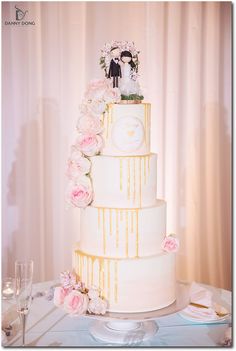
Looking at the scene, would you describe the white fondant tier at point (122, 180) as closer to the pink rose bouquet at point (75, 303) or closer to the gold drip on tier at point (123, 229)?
the gold drip on tier at point (123, 229)

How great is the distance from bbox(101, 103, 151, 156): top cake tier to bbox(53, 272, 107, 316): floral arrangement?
0.59m

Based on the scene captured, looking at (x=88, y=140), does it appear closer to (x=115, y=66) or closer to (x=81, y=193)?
(x=81, y=193)

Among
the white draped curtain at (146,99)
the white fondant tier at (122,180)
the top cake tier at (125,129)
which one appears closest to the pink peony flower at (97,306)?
the white fondant tier at (122,180)

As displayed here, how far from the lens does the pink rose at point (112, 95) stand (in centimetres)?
218

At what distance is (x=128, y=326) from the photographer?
2213mm

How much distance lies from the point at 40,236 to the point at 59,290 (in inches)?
65.6

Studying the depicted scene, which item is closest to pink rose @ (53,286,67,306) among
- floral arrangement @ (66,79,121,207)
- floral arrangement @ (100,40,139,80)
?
floral arrangement @ (66,79,121,207)

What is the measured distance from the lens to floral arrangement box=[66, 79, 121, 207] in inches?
85.8

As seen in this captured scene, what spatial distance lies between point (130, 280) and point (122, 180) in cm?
43

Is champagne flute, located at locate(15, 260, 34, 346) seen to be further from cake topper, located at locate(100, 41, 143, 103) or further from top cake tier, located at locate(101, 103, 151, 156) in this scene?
cake topper, located at locate(100, 41, 143, 103)

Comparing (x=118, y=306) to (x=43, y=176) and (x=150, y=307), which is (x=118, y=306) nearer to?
(x=150, y=307)

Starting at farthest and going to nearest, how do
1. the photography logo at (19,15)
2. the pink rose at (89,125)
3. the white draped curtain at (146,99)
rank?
1. the white draped curtain at (146,99)
2. the photography logo at (19,15)
3. the pink rose at (89,125)

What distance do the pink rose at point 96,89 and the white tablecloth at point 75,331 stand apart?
40.5 inches

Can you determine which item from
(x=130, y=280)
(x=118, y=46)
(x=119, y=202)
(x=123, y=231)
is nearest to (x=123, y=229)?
(x=123, y=231)
